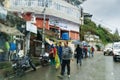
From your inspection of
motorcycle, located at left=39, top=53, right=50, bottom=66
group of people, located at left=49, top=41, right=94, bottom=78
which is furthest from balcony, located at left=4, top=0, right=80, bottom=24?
motorcycle, located at left=39, top=53, right=50, bottom=66

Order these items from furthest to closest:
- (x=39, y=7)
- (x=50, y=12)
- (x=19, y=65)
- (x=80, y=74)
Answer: (x=50, y=12) → (x=39, y=7) → (x=80, y=74) → (x=19, y=65)

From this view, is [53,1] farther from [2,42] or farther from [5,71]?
[5,71]

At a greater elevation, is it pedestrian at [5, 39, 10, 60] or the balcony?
the balcony

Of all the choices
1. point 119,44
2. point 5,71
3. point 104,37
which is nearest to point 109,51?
point 119,44

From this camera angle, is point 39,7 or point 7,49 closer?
point 7,49

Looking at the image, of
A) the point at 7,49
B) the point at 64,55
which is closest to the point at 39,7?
the point at 7,49

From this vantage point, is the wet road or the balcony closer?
the wet road

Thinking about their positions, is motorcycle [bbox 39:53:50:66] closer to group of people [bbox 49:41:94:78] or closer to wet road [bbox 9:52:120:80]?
group of people [bbox 49:41:94:78]

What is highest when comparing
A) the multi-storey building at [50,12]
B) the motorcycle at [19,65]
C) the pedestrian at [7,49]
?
the multi-storey building at [50,12]

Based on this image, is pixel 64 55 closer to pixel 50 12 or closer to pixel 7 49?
pixel 7 49

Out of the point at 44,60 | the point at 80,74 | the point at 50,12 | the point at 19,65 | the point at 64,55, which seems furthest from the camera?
the point at 50,12

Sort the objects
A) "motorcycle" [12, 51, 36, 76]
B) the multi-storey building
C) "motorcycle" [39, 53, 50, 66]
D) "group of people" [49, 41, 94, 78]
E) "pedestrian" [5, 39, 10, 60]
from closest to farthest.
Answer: "group of people" [49, 41, 94, 78], "motorcycle" [12, 51, 36, 76], "pedestrian" [5, 39, 10, 60], "motorcycle" [39, 53, 50, 66], the multi-storey building

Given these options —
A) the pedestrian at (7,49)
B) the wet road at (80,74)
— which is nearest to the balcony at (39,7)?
the pedestrian at (7,49)

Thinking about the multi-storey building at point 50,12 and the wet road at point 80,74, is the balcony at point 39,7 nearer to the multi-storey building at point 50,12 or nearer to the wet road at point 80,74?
the multi-storey building at point 50,12
